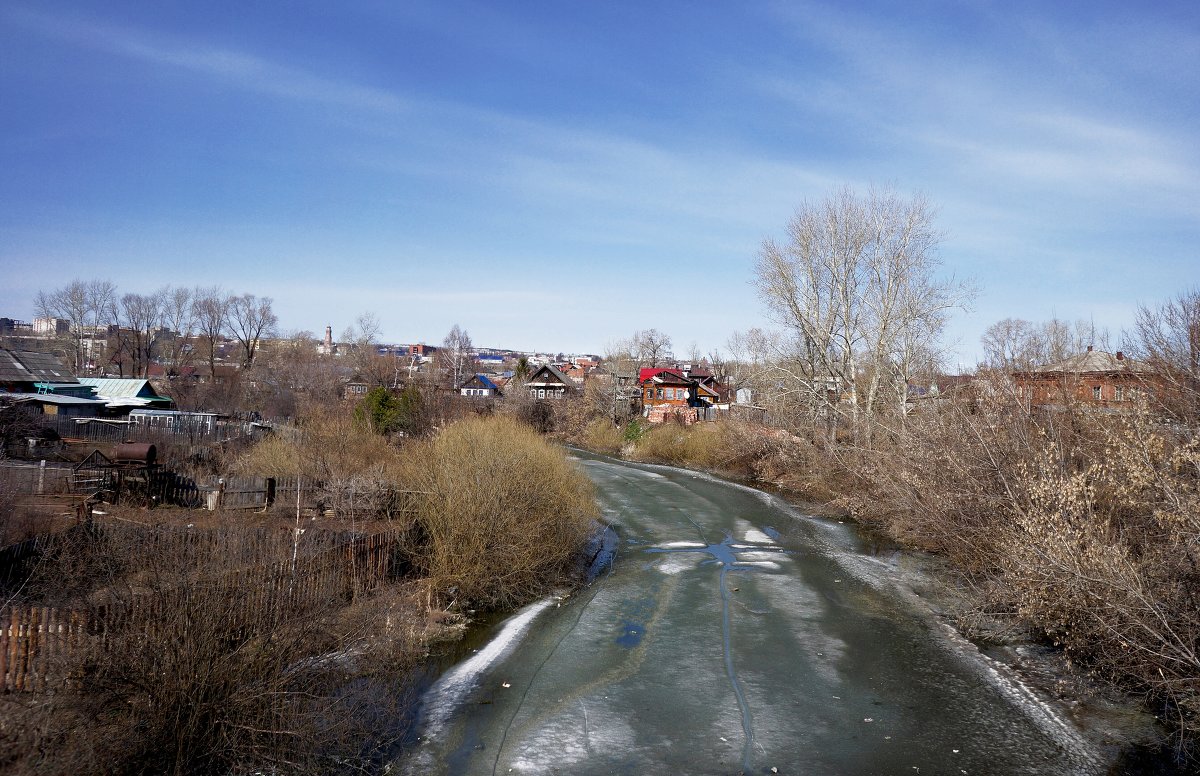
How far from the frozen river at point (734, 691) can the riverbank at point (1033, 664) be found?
28cm

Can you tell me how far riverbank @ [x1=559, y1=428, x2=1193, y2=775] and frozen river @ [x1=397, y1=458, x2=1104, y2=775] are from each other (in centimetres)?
28

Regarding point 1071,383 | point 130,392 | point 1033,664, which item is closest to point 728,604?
point 1033,664

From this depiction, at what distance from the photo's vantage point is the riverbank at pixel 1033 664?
29.8 feet

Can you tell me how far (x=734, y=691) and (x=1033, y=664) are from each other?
16.7 ft

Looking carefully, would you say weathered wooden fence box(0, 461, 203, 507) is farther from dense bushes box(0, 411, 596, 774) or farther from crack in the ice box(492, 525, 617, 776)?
crack in the ice box(492, 525, 617, 776)

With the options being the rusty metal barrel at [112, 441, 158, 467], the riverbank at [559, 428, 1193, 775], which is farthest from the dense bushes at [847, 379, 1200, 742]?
the rusty metal barrel at [112, 441, 158, 467]

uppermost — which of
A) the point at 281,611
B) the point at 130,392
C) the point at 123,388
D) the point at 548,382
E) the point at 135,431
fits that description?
the point at 548,382

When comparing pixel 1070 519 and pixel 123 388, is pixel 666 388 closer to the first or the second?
pixel 123 388

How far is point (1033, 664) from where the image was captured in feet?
38.9

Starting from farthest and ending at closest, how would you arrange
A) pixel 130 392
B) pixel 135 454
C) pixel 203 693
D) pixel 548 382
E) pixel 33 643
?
pixel 548 382 → pixel 130 392 → pixel 135 454 → pixel 33 643 → pixel 203 693

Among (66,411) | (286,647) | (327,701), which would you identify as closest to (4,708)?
(286,647)

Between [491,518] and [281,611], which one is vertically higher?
[281,611]

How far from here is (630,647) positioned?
40.9 ft

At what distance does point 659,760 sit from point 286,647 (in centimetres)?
434
